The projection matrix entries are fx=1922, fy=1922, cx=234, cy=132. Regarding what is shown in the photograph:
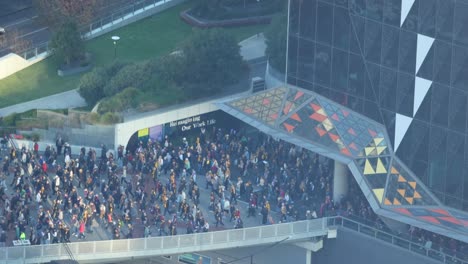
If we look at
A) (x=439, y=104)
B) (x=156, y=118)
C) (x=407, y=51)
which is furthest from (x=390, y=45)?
(x=156, y=118)

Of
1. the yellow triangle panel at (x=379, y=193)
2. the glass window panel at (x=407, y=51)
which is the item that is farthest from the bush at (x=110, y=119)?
the glass window panel at (x=407, y=51)

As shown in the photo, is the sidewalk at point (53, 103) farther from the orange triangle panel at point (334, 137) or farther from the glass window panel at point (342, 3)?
the glass window panel at point (342, 3)

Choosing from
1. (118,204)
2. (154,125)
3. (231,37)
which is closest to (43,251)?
(118,204)

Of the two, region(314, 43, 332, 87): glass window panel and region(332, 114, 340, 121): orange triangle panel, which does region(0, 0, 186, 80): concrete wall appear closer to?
region(314, 43, 332, 87): glass window panel

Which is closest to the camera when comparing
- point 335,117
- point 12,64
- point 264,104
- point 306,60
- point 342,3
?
point 342,3

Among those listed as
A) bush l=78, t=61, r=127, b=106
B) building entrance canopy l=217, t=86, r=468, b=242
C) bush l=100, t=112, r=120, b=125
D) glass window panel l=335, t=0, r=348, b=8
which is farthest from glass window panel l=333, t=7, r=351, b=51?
bush l=78, t=61, r=127, b=106

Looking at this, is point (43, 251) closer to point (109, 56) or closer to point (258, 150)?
point (258, 150)

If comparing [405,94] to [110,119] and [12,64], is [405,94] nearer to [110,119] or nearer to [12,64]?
[110,119]
